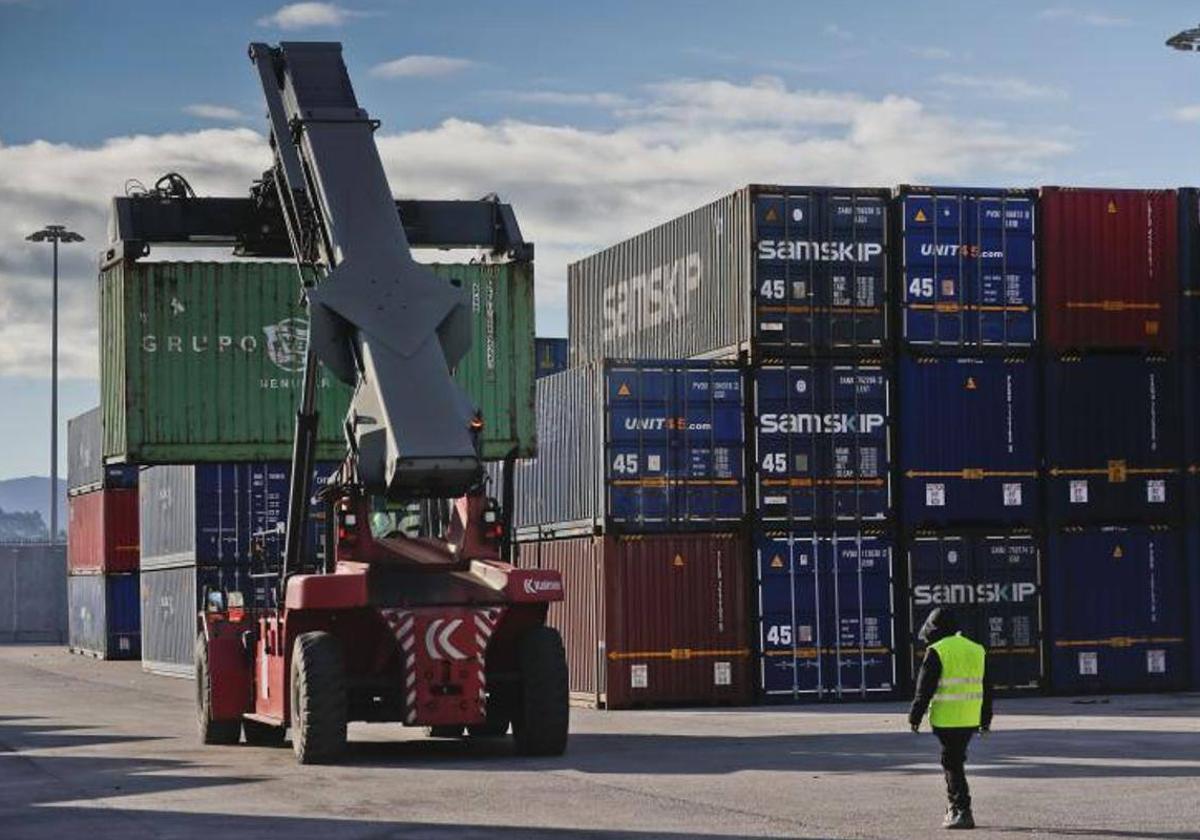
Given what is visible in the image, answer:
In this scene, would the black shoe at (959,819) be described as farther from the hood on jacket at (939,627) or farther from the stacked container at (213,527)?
the stacked container at (213,527)

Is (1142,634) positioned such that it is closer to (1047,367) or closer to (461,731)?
(1047,367)

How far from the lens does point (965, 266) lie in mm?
32969

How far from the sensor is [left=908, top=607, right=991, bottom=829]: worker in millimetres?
16406

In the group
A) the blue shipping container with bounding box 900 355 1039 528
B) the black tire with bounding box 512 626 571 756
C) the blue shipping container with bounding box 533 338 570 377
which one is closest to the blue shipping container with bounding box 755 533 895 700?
the blue shipping container with bounding box 900 355 1039 528

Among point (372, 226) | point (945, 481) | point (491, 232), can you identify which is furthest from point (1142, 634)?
point (372, 226)

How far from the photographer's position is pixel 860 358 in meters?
32.9

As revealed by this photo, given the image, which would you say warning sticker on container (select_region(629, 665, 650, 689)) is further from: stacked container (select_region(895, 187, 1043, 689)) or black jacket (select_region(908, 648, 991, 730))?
black jacket (select_region(908, 648, 991, 730))

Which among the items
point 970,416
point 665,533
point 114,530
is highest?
point 970,416

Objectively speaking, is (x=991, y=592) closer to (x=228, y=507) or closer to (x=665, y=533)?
(x=665, y=533)

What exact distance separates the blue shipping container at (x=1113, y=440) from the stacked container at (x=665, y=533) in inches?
191

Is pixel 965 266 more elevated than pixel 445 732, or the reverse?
pixel 965 266

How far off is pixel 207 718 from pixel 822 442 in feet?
36.4

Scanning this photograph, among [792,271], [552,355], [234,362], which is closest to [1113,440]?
[792,271]

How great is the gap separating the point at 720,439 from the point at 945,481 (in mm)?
3414
